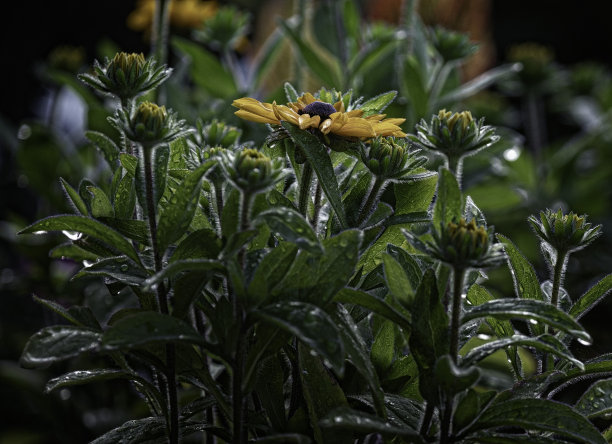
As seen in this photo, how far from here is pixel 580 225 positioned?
11.5 inches

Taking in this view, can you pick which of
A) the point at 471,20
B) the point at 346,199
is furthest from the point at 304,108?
the point at 471,20

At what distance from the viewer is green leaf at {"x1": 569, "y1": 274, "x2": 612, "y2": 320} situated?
29cm

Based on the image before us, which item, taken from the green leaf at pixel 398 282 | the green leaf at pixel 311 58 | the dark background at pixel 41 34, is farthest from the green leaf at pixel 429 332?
the dark background at pixel 41 34

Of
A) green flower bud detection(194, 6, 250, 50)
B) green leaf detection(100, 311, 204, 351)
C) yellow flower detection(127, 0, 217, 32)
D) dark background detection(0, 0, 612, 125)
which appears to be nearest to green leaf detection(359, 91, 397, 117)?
green leaf detection(100, 311, 204, 351)

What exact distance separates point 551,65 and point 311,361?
0.78m

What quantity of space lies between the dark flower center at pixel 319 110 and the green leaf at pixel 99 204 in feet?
0.31

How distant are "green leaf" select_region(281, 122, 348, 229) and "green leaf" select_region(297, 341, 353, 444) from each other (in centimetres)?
6

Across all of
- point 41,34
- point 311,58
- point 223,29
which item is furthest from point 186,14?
point 41,34

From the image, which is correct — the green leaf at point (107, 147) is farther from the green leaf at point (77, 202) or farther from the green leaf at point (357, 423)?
the green leaf at point (357, 423)

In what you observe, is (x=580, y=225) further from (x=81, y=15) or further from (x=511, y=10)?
(x=511, y=10)

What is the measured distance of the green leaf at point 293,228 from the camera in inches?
9.1

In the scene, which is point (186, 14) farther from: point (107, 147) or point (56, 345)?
A: point (56, 345)

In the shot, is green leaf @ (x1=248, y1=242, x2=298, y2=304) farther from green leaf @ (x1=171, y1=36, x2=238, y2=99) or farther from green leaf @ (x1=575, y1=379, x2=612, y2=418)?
green leaf @ (x1=171, y1=36, x2=238, y2=99)

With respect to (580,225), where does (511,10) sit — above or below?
above
